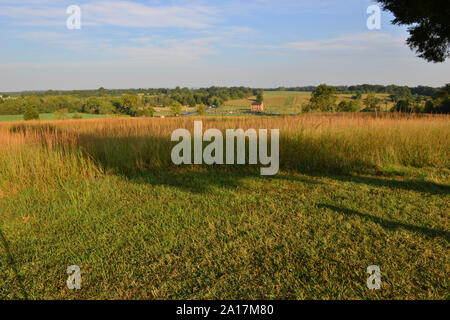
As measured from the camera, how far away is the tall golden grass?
5.23 m

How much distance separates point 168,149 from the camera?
6676mm

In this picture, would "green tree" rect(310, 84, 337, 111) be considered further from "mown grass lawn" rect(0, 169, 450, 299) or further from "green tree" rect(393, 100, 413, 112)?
"mown grass lawn" rect(0, 169, 450, 299)

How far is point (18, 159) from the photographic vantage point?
5176 millimetres

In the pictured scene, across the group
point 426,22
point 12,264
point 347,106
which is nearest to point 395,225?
point 12,264

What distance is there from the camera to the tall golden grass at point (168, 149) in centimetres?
523

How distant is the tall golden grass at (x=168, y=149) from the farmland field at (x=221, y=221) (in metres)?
0.04

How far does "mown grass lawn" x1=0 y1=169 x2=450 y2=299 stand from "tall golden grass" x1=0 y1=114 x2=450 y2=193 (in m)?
0.62

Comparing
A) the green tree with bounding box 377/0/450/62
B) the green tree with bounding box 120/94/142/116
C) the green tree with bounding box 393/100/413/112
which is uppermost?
the green tree with bounding box 120/94/142/116

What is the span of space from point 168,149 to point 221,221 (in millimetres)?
3550

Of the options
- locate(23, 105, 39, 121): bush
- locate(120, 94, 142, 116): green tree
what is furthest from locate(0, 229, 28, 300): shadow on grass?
locate(120, 94, 142, 116): green tree

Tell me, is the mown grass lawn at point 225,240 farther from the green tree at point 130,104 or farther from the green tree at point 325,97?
the green tree at point 130,104

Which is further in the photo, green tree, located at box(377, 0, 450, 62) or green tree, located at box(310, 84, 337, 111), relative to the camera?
green tree, located at box(310, 84, 337, 111)

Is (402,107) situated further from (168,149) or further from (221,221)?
(221,221)

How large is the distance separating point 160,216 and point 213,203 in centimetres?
87
